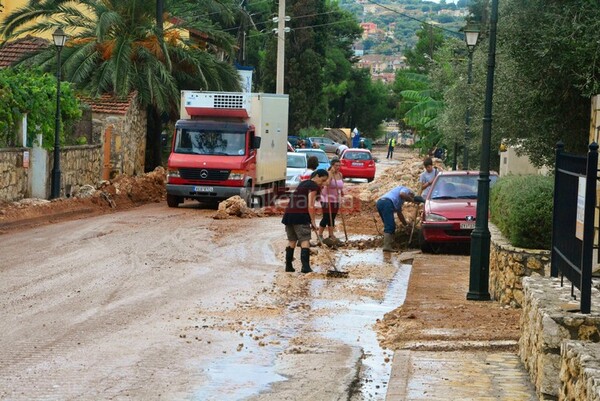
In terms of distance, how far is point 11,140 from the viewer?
97.5 feet

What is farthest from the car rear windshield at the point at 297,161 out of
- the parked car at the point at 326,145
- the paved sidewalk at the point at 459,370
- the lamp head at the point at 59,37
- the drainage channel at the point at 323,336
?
the parked car at the point at 326,145

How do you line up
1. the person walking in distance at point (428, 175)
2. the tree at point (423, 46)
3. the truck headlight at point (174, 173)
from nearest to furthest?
the person walking in distance at point (428, 175), the truck headlight at point (174, 173), the tree at point (423, 46)

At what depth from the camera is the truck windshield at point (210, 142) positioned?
105 ft

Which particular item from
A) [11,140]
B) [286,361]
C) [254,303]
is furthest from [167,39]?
[286,361]

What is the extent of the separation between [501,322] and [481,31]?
56.8 feet

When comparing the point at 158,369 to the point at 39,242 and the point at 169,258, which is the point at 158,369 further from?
the point at 39,242

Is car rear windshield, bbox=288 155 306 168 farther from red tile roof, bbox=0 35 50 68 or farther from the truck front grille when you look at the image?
the truck front grille

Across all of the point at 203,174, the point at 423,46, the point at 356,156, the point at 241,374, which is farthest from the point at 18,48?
the point at 423,46

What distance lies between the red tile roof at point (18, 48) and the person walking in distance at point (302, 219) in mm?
24913

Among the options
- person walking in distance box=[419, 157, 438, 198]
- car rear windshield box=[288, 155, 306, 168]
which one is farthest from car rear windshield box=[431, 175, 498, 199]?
car rear windshield box=[288, 155, 306, 168]

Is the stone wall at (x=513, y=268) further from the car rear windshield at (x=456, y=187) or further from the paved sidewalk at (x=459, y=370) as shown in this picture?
the car rear windshield at (x=456, y=187)

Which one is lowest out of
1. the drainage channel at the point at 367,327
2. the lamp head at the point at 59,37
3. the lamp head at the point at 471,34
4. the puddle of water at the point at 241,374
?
the drainage channel at the point at 367,327

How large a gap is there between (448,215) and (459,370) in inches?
455

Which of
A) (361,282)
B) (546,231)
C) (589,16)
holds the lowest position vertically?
(361,282)
